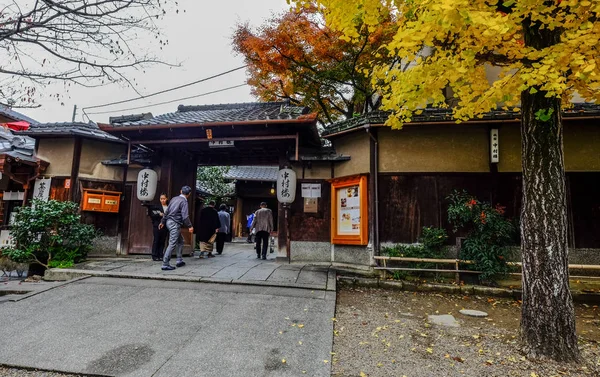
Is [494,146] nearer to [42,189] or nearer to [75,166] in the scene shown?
[75,166]

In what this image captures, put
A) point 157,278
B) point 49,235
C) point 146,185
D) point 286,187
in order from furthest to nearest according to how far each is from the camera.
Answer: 1. point 146,185
2. point 286,187
3. point 49,235
4. point 157,278

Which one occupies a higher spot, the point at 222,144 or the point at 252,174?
the point at 252,174

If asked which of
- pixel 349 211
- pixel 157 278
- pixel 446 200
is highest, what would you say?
pixel 446 200

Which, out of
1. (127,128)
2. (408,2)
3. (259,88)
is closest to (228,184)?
(259,88)

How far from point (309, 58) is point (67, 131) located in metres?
9.98

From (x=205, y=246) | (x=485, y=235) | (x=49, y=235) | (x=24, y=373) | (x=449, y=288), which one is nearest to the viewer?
(x=24, y=373)

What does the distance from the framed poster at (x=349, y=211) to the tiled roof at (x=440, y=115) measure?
1544mm

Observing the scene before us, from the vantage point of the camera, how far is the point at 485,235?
24.0 ft

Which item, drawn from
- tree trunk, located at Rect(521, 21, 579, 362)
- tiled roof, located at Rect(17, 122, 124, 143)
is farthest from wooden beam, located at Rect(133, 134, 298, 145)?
tree trunk, located at Rect(521, 21, 579, 362)

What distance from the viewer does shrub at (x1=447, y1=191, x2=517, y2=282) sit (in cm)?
717

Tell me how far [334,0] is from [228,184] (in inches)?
723

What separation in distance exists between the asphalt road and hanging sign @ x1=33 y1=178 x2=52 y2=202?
5255mm

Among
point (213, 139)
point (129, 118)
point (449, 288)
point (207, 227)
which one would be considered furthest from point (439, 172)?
point (129, 118)

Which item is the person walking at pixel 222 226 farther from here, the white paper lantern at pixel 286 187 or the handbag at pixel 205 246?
the white paper lantern at pixel 286 187
